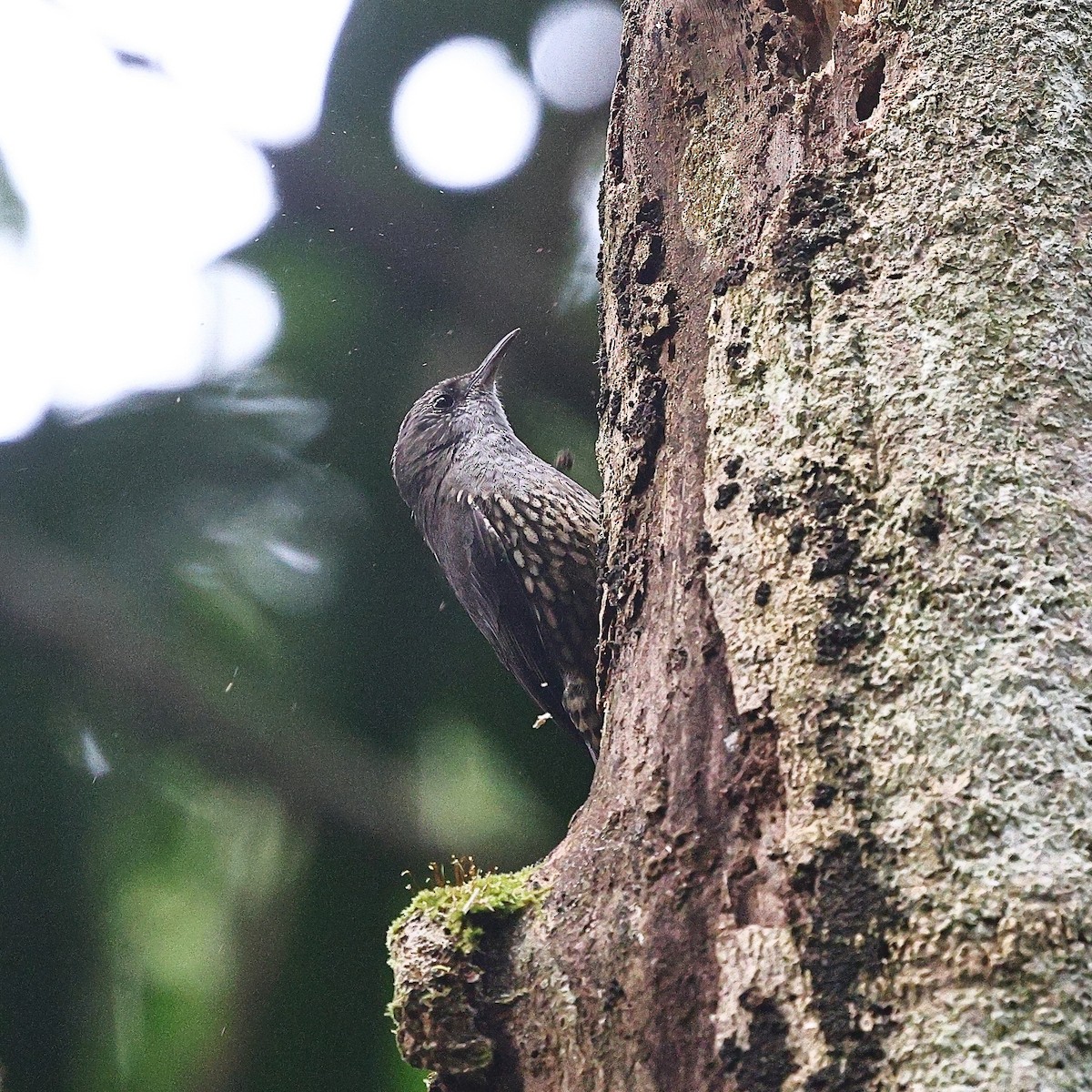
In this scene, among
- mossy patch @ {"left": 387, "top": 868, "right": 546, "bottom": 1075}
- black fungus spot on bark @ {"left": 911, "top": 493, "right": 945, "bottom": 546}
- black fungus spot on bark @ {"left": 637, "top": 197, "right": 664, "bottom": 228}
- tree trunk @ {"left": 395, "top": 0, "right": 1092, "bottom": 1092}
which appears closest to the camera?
tree trunk @ {"left": 395, "top": 0, "right": 1092, "bottom": 1092}

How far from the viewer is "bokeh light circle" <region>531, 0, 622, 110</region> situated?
3.03 m

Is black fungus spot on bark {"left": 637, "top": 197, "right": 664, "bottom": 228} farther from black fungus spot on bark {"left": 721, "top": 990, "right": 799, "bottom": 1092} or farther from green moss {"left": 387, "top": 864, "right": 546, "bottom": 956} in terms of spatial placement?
black fungus spot on bark {"left": 721, "top": 990, "right": 799, "bottom": 1092}

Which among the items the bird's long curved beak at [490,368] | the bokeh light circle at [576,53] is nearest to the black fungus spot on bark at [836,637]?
the bird's long curved beak at [490,368]

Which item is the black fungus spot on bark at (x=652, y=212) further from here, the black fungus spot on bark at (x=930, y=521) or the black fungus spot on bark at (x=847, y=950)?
the black fungus spot on bark at (x=847, y=950)

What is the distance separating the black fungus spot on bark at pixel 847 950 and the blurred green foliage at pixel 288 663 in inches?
77.9

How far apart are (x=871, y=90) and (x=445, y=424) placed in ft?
5.93

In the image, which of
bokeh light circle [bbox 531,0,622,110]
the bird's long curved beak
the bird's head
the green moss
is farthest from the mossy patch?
bokeh light circle [bbox 531,0,622,110]

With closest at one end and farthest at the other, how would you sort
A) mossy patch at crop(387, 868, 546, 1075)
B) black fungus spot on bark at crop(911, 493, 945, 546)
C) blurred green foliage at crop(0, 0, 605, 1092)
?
1. black fungus spot on bark at crop(911, 493, 945, 546)
2. mossy patch at crop(387, 868, 546, 1075)
3. blurred green foliage at crop(0, 0, 605, 1092)

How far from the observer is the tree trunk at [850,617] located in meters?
0.84

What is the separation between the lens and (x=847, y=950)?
0.88 m

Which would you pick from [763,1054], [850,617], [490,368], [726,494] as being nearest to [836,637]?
[850,617]

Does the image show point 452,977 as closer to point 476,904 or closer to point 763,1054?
point 476,904

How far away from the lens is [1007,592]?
0.93m

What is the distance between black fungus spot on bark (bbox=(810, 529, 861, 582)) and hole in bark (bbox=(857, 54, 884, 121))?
57cm
